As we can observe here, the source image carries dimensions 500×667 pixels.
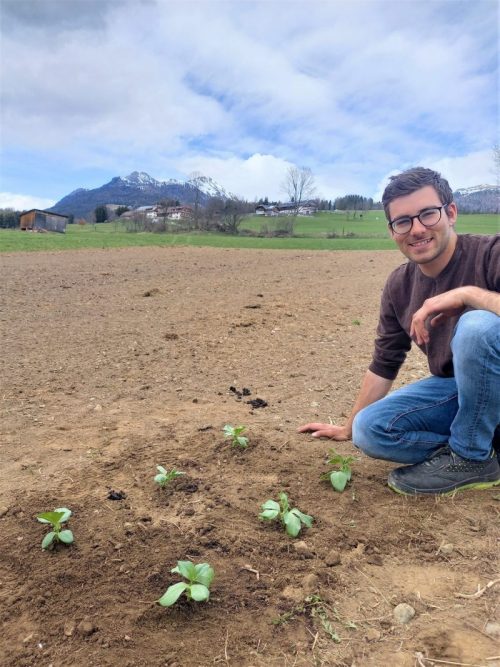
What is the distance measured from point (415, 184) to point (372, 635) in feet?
7.17

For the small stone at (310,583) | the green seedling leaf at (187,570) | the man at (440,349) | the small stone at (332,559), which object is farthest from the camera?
the man at (440,349)

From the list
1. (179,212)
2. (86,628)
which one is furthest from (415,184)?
(179,212)

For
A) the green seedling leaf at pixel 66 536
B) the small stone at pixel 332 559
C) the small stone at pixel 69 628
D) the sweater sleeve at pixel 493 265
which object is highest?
the sweater sleeve at pixel 493 265

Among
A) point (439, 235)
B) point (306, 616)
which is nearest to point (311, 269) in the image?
point (439, 235)

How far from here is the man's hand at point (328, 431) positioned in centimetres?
339

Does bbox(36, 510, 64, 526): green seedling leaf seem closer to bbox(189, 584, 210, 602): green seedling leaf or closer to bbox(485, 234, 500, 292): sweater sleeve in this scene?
bbox(189, 584, 210, 602): green seedling leaf

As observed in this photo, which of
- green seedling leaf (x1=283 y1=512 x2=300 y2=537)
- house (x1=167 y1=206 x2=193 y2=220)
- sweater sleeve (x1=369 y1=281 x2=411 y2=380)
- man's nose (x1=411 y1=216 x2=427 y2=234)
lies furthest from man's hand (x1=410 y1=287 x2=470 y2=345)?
house (x1=167 y1=206 x2=193 y2=220)

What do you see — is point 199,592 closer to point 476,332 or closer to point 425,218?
point 476,332

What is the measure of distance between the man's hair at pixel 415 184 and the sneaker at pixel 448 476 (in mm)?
1406

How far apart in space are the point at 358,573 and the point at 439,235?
1748 mm

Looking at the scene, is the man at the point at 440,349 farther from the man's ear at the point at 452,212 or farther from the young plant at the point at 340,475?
the young plant at the point at 340,475

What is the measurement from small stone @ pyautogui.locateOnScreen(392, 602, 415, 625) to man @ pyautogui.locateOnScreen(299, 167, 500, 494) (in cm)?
87

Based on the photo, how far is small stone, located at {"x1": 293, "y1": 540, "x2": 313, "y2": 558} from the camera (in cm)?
216

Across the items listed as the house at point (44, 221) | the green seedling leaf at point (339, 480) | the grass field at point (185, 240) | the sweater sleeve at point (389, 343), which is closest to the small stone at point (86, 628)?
the green seedling leaf at point (339, 480)
